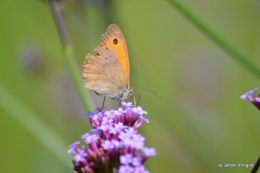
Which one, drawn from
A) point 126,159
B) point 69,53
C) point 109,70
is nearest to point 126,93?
point 109,70

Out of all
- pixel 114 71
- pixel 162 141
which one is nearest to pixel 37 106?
pixel 162 141

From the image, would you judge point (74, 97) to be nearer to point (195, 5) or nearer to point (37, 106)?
point (37, 106)

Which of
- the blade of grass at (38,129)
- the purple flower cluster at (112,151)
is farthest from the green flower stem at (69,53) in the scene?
the purple flower cluster at (112,151)

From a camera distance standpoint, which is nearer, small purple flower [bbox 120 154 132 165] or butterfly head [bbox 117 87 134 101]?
small purple flower [bbox 120 154 132 165]

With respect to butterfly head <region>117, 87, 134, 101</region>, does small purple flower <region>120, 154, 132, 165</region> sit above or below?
below

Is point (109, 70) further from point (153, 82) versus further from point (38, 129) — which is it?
point (153, 82)

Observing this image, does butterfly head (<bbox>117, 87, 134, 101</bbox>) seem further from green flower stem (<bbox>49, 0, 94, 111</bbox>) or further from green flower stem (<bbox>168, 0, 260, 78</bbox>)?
green flower stem (<bbox>168, 0, 260, 78</bbox>)

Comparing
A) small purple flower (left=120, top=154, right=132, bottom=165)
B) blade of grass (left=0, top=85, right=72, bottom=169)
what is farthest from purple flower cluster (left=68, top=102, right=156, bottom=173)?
blade of grass (left=0, top=85, right=72, bottom=169)
